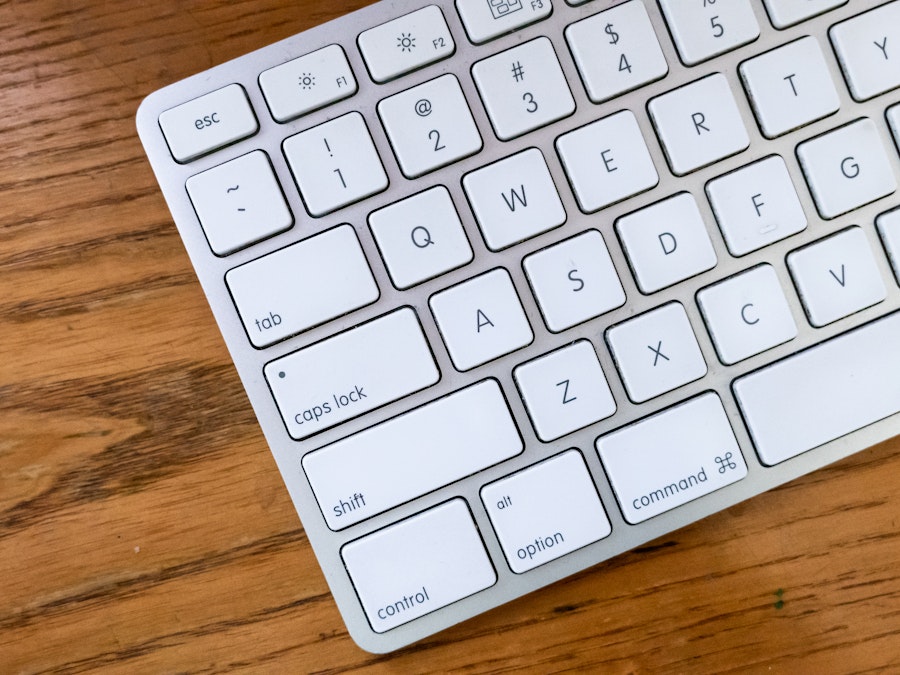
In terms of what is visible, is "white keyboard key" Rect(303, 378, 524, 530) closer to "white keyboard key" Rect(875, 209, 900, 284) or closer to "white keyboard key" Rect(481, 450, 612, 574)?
"white keyboard key" Rect(481, 450, 612, 574)

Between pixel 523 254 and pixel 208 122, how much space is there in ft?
0.44

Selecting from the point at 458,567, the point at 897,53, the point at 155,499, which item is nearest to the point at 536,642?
the point at 458,567

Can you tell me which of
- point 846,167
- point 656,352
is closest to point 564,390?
point 656,352

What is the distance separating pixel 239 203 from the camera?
26 cm

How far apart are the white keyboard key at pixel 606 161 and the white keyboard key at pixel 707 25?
0.12 feet

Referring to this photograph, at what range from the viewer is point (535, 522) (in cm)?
27

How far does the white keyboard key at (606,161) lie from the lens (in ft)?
0.86

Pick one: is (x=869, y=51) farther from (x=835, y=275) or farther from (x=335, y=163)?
(x=335, y=163)

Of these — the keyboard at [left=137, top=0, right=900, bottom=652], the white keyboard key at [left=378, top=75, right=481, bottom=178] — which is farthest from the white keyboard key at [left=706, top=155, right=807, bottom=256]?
the white keyboard key at [left=378, top=75, right=481, bottom=178]

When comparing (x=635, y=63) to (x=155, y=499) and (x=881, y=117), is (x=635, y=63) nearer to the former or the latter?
(x=881, y=117)

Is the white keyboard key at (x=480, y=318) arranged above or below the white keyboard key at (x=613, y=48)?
below

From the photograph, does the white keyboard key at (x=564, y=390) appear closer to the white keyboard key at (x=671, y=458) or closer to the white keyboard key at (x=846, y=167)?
the white keyboard key at (x=671, y=458)

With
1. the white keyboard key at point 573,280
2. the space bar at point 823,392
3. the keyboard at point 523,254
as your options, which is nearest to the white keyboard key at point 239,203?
the keyboard at point 523,254

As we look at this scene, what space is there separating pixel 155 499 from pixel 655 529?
22 cm
